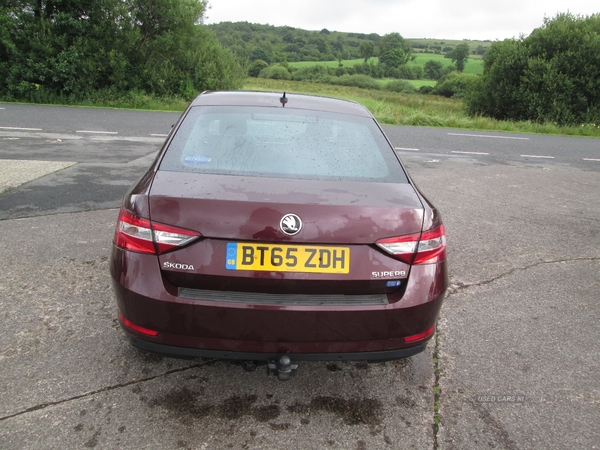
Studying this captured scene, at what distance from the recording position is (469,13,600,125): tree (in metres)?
21.6

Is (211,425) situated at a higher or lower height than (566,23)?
lower

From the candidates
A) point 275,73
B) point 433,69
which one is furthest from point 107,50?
point 433,69

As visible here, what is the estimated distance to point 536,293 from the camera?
4102 millimetres

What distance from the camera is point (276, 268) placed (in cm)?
221

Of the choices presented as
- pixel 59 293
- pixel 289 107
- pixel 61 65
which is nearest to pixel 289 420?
pixel 289 107

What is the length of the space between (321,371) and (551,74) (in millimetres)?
A: 22743

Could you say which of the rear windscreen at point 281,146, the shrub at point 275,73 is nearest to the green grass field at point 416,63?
the shrub at point 275,73

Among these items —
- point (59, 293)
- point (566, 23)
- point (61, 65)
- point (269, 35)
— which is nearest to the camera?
point (59, 293)

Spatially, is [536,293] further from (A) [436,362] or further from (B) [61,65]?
(B) [61,65]

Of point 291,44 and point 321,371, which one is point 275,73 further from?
point 321,371

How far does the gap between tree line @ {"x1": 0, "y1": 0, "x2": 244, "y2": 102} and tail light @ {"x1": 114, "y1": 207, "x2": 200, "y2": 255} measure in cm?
1836

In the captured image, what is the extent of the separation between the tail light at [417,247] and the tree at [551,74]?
21455mm

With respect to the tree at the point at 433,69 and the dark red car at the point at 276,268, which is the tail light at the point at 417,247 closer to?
the dark red car at the point at 276,268

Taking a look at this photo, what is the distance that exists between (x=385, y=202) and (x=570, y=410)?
150cm
